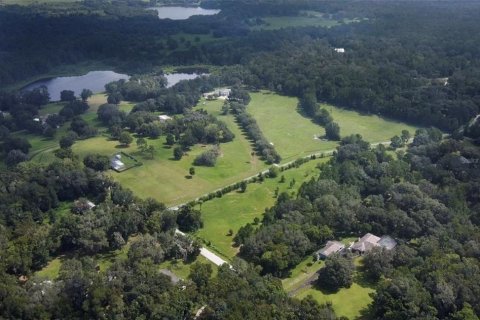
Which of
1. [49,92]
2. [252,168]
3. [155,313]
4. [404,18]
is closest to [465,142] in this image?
[252,168]

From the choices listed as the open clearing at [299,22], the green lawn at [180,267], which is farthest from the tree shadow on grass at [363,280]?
the open clearing at [299,22]

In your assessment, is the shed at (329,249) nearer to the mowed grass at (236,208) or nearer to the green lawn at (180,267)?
the mowed grass at (236,208)

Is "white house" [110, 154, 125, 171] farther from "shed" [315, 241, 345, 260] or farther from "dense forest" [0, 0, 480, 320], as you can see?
"shed" [315, 241, 345, 260]

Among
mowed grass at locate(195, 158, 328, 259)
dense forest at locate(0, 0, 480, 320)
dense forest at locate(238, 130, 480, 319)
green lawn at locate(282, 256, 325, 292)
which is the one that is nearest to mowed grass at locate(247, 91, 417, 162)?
dense forest at locate(0, 0, 480, 320)

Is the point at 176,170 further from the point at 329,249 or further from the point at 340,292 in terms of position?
the point at 340,292

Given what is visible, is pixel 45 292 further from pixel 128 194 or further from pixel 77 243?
pixel 128 194

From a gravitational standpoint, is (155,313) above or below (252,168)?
above

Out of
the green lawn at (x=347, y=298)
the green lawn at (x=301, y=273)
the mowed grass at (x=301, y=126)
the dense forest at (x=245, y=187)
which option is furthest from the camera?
the mowed grass at (x=301, y=126)
